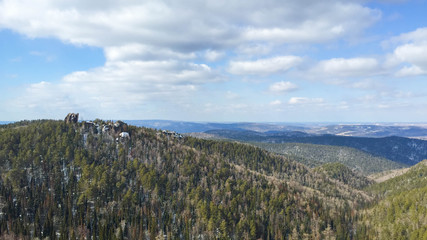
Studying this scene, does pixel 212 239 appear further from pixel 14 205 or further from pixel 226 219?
pixel 14 205

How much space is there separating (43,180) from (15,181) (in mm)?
16745

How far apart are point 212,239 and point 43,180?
5208 inches

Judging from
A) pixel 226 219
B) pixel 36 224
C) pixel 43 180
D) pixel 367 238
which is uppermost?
pixel 43 180

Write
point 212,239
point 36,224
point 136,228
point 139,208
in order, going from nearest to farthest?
1. point 36,224
2. point 136,228
3. point 212,239
4. point 139,208

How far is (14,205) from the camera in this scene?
561 ft

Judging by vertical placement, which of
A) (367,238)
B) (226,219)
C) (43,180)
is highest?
(43,180)

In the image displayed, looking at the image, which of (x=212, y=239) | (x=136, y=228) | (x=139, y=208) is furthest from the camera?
(x=139, y=208)

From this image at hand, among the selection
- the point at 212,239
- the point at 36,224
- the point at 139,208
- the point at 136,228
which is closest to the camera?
the point at 36,224

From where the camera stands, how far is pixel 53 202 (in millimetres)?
175625

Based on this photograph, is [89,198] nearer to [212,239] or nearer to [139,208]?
[139,208]

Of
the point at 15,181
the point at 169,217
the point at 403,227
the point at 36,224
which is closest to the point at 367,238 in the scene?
the point at 403,227

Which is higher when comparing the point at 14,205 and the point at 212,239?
the point at 14,205

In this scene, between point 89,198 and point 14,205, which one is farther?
point 89,198

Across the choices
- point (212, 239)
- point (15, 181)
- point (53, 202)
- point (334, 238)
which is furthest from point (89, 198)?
point (334, 238)
